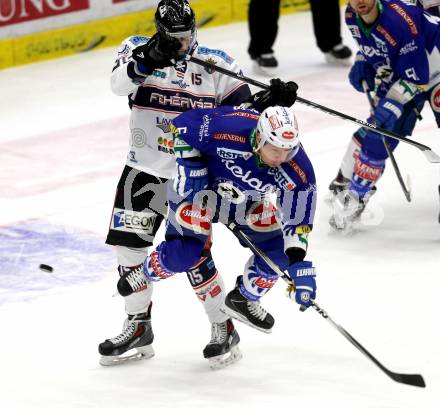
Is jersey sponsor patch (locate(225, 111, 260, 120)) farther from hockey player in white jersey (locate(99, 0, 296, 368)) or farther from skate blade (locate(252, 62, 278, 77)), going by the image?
skate blade (locate(252, 62, 278, 77))

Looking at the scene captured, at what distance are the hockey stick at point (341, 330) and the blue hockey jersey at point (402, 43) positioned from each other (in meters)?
1.97

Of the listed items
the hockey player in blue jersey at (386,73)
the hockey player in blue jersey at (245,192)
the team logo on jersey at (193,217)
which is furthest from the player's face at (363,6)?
the team logo on jersey at (193,217)

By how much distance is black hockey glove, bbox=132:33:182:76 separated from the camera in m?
5.55

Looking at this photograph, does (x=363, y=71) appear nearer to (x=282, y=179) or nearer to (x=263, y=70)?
(x=282, y=179)

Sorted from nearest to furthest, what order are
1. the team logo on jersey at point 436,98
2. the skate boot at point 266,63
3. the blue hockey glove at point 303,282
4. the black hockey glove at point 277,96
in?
the blue hockey glove at point 303,282, the black hockey glove at point 277,96, the team logo on jersey at point 436,98, the skate boot at point 266,63

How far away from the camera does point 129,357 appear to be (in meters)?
6.00

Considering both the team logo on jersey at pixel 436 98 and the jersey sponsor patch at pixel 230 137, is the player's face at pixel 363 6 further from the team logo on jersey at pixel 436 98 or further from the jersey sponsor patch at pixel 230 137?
the jersey sponsor patch at pixel 230 137

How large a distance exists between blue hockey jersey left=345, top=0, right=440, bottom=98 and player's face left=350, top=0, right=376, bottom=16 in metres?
0.07

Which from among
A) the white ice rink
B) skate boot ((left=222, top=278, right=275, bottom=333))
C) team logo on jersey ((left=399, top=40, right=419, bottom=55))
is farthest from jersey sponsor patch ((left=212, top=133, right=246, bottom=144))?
team logo on jersey ((left=399, top=40, right=419, bottom=55))

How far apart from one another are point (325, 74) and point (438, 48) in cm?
364

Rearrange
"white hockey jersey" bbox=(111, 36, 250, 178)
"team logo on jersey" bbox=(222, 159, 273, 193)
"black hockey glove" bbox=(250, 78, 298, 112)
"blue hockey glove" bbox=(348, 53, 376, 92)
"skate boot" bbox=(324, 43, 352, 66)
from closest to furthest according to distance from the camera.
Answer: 1. "team logo on jersey" bbox=(222, 159, 273, 193)
2. "black hockey glove" bbox=(250, 78, 298, 112)
3. "white hockey jersey" bbox=(111, 36, 250, 178)
4. "blue hockey glove" bbox=(348, 53, 376, 92)
5. "skate boot" bbox=(324, 43, 352, 66)

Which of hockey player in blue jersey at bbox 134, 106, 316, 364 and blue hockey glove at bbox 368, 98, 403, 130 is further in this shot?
blue hockey glove at bbox 368, 98, 403, 130

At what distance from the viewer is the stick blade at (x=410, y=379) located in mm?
5266

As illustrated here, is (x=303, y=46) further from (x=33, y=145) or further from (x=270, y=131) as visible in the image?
(x=270, y=131)
